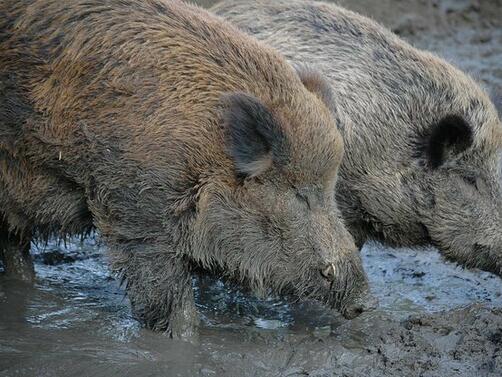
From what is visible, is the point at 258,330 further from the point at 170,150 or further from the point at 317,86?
the point at 317,86

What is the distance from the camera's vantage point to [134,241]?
23.4 ft

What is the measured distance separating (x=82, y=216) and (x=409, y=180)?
2607 mm

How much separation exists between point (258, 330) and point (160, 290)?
3.16ft

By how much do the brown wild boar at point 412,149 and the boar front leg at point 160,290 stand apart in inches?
67.7

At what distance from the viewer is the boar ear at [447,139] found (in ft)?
27.3

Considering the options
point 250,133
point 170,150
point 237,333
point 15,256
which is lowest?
point 237,333

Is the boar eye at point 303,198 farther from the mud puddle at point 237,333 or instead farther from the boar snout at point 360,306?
the mud puddle at point 237,333

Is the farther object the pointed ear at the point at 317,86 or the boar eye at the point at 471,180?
the boar eye at the point at 471,180

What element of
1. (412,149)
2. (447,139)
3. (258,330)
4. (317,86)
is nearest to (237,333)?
(258,330)

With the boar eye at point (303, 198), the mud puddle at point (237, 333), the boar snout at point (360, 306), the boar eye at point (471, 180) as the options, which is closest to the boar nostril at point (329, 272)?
the boar snout at point (360, 306)

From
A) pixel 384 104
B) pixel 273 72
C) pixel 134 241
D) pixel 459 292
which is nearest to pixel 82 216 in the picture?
pixel 134 241

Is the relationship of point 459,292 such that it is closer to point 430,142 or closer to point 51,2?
point 430,142

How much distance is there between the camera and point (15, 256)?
832 cm

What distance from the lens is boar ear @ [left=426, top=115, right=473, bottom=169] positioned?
833cm
